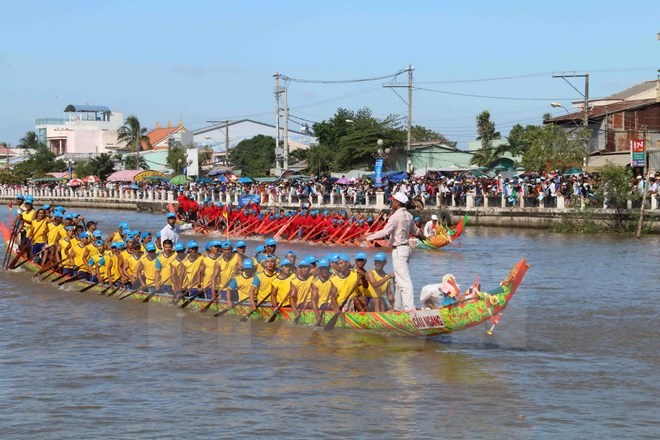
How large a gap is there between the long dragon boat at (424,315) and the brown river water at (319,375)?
23 centimetres

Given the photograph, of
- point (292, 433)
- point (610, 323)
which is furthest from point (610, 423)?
point (610, 323)

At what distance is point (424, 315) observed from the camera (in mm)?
12711

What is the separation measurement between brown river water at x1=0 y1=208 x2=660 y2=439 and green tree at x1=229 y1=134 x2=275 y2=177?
56.8 metres

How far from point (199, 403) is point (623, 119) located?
1518 inches

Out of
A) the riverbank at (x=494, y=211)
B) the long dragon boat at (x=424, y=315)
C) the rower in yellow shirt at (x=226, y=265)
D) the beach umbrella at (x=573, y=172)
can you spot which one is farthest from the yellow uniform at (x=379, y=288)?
the beach umbrella at (x=573, y=172)

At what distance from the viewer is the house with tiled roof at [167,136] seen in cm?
8943

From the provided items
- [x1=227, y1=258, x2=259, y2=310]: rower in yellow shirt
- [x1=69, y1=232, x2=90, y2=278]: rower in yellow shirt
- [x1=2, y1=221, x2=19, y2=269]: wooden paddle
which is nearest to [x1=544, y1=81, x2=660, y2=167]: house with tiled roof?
[x1=2, y1=221, x2=19, y2=269]: wooden paddle

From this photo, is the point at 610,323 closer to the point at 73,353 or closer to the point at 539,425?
the point at 539,425

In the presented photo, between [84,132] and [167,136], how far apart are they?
40.3 ft

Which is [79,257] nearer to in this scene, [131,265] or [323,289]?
[131,265]

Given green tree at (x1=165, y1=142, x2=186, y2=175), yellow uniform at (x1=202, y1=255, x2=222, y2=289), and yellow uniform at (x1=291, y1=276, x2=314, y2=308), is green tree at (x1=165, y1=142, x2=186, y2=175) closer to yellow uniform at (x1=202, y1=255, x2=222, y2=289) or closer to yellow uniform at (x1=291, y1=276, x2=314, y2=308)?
yellow uniform at (x1=202, y1=255, x2=222, y2=289)

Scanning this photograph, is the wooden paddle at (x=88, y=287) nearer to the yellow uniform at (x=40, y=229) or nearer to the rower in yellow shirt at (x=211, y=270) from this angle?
the yellow uniform at (x=40, y=229)

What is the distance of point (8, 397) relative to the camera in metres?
11.5

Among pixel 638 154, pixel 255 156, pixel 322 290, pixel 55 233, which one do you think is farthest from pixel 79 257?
pixel 255 156
